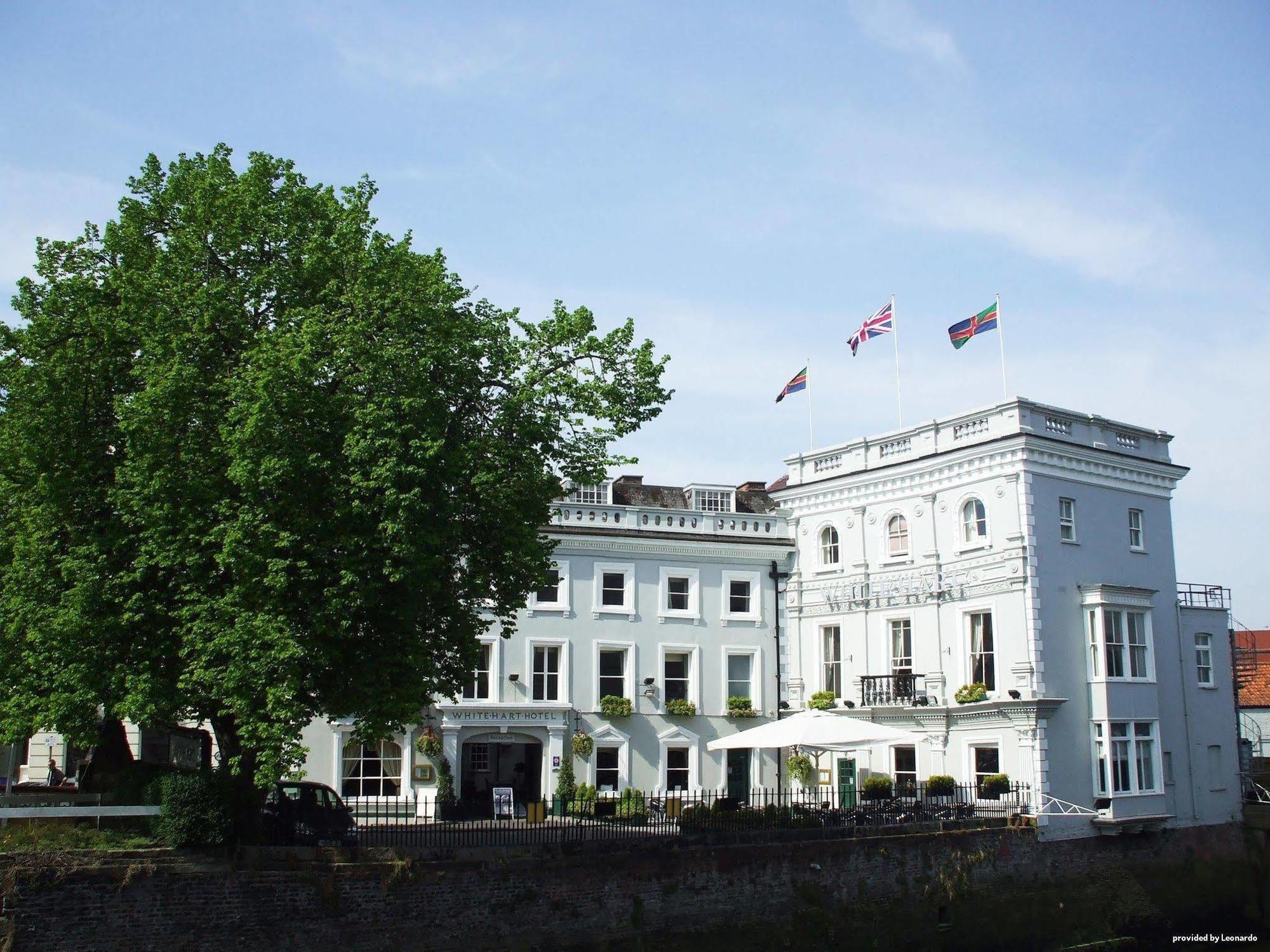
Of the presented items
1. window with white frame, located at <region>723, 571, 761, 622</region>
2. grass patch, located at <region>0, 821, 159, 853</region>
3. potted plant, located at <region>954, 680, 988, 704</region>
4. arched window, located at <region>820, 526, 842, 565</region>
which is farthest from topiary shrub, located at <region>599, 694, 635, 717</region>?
grass patch, located at <region>0, 821, 159, 853</region>

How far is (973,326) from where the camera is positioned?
35250 millimetres

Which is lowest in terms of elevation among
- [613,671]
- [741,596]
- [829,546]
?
[613,671]

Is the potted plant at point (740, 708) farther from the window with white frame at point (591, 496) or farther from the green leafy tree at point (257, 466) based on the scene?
the green leafy tree at point (257, 466)

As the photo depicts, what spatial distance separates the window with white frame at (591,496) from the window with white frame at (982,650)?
12.3 metres

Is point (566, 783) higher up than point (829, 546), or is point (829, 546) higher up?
point (829, 546)

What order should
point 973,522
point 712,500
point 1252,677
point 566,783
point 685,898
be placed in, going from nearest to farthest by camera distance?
point 685,898 → point 973,522 → point 566,783 → point 712,500 → point 1252,677

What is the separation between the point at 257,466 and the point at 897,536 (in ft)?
73.9

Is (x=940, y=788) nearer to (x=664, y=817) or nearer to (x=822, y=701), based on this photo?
(x=822, y=701)

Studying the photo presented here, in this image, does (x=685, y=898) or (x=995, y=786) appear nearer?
(x=685, y=898)

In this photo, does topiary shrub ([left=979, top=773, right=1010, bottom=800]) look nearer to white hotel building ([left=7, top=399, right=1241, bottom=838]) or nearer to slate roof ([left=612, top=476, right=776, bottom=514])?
white hotel building ([left=7, top=399, right=1241, bottom=838])

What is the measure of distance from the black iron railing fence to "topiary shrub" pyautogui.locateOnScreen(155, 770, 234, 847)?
2.34 meters

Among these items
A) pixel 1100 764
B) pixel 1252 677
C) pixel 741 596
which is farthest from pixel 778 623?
pixel 1252 677

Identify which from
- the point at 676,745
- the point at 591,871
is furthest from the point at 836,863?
the point at 676,745

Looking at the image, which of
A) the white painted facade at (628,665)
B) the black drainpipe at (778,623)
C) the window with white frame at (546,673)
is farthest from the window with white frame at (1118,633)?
the window with white frame at (546,673)
